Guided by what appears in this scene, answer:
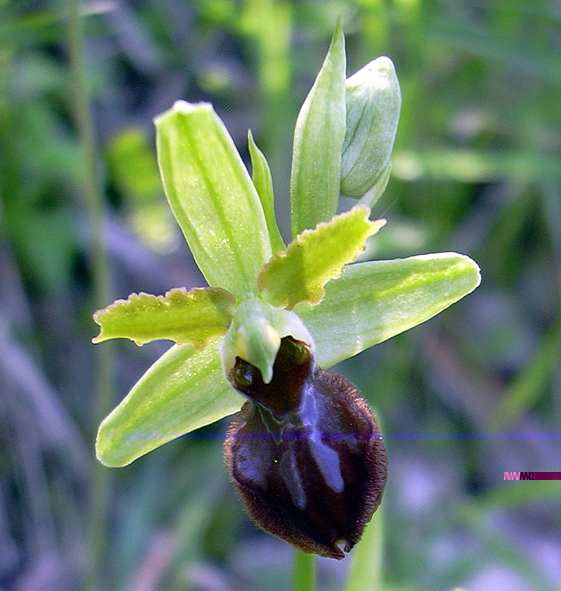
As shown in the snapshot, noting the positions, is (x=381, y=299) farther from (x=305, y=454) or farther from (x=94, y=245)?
(x=94, y=245)

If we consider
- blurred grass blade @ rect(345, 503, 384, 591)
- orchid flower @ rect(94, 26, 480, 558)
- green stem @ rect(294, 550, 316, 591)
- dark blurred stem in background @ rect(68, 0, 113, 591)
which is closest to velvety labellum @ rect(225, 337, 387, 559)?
orchid flower @ rect(94, 26, 480, 558)

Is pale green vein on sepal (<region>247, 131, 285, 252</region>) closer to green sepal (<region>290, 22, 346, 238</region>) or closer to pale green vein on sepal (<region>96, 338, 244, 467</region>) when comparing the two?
green sepal (<region>290, 22, 346, 238</region>)

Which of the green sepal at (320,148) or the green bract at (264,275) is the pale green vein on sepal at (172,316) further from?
the green sepal at (320,148)

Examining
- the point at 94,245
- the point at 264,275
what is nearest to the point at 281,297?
the point at 264,275

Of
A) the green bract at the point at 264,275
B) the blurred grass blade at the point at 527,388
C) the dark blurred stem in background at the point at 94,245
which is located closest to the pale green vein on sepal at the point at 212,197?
the green bract at the point at 264,275

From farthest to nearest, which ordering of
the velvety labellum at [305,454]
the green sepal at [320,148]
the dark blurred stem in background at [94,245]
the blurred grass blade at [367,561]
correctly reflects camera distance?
the dark blurred stem in background at [94,245] < the blurred grass blade at [367,561] < the green sepal at [320,148] < the velvety labellum at [305,454]

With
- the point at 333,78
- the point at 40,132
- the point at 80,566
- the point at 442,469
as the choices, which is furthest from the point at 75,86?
the point at 442,469
